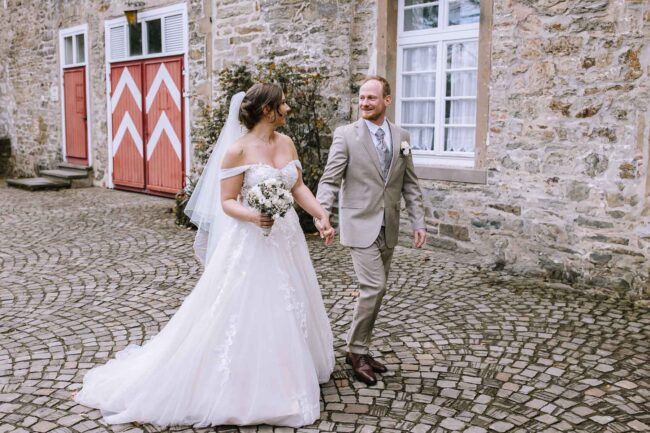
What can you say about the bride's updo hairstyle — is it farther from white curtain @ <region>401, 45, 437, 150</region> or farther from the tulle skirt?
white curtain @ <region>401, 45, 437, 150</region>

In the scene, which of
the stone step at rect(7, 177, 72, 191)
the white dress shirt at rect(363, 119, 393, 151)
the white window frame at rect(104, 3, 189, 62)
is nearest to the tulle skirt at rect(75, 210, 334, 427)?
the white dress shirt at rect(363, 119, 393, 151)

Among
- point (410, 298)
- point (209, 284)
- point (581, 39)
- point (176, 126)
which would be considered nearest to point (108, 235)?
point (176, 126)

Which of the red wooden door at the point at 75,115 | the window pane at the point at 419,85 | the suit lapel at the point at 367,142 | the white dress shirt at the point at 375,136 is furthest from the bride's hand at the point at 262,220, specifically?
the red wooden door at the point at 75,115

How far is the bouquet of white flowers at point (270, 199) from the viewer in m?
3.42

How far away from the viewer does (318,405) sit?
349cm

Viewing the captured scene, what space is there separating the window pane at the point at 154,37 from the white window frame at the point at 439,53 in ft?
18.7

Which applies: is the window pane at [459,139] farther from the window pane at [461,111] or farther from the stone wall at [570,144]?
the stone wall at [570,144]

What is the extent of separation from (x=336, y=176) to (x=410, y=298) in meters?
2.16

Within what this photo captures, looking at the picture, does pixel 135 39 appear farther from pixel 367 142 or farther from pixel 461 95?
pixel 367 142

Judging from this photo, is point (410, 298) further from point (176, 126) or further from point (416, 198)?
point (176, 126)

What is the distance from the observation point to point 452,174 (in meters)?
Result: 7.25

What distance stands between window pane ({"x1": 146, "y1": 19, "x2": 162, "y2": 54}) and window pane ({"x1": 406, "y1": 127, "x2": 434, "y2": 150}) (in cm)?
603

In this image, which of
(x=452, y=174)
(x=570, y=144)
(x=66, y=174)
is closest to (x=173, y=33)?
(x=66, y=174)

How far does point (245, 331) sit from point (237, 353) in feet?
0.40
